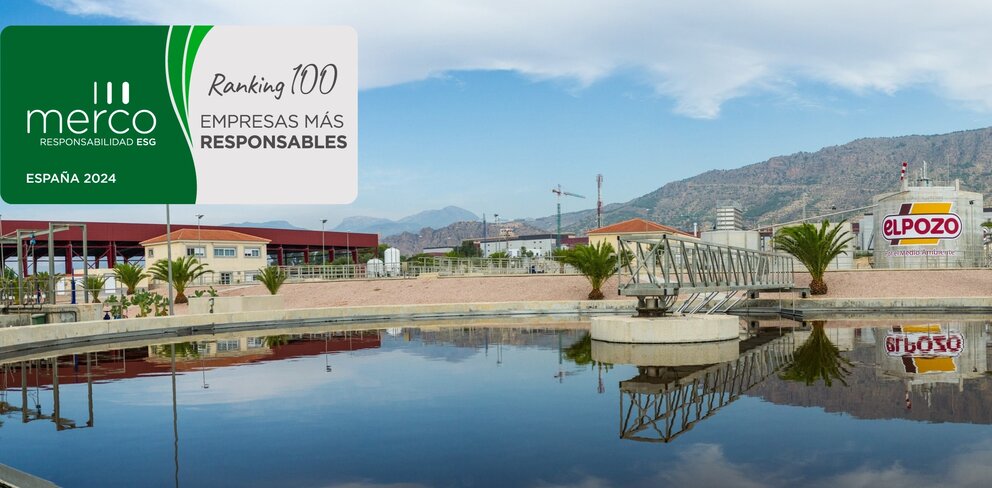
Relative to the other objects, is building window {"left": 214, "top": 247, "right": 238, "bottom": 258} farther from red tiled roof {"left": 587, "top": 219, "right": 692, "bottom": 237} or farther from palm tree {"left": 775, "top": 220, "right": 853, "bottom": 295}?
palm tree {"left": 775, "top": 220, "right": 853, "bottom": 295}

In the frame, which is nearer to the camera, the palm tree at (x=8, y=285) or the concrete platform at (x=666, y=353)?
the concrete platform at (x=666, y=353)

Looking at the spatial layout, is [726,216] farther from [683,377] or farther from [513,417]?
[513,417]

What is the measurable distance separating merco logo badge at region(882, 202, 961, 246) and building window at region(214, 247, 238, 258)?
48.3 metres

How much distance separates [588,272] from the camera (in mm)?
39125

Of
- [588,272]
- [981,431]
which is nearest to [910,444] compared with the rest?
[981,431]

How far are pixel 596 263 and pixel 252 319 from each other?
693 inches

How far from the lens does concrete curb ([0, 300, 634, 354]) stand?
882 inches

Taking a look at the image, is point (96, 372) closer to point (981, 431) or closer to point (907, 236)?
point (981, 431)

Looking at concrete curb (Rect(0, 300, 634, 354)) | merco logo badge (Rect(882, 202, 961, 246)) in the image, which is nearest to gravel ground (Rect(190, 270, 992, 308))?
merco logo badge (Rect(882, 202, 961, 246))

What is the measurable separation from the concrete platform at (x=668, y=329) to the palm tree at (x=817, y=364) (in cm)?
227

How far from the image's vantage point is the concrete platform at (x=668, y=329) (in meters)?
21.2

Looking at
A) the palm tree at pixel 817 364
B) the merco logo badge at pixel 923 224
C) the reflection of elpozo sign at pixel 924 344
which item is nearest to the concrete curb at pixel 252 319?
the reflection of elpozo sign at pixel 924 344

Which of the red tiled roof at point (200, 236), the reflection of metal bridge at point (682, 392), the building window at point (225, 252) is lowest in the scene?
the reflection of metal bridge at point (682, 392)

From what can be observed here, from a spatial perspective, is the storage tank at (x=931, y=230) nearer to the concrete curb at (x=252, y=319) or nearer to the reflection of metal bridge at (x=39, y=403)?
the concrete curb at (x=252, y=319)
